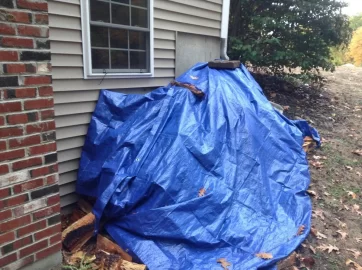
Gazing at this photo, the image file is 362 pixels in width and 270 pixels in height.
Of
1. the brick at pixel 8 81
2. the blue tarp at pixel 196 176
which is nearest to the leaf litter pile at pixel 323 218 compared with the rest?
the blue tarp at pixel 196 176

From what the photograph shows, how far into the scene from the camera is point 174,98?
11.8ft

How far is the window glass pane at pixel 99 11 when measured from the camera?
358 cm

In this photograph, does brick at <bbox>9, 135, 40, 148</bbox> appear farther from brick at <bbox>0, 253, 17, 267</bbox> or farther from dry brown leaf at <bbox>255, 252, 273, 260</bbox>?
dry brown leaf at <bbox>255, 252, 273, 260</bbox>

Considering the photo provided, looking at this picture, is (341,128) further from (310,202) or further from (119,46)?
(119,46)

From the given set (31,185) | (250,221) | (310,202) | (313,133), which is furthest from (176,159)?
(313,133)

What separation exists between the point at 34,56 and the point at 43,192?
861 mm

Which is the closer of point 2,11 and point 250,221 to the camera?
point 2,11

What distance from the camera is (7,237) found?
74.5 inches

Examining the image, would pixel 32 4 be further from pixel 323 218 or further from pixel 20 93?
pixel 323 218

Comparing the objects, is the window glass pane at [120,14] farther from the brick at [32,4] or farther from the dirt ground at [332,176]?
the dirt ground at [332,176]

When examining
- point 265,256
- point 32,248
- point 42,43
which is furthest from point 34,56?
point 265,256

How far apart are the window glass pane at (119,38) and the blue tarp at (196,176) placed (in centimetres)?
68

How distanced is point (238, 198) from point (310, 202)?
3.65 ft

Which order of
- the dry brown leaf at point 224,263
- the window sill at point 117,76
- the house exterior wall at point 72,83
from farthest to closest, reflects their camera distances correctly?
the window sill at point 117,76 → the house exterior wall at point 72,83 → the dry brown leaf at point 224,263
